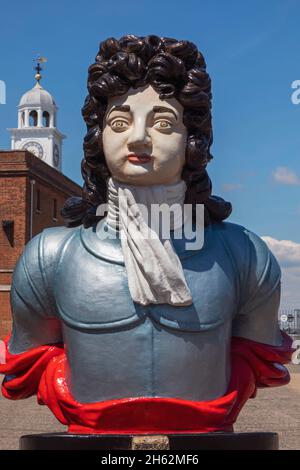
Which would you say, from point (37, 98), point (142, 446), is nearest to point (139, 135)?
point (142, 446)

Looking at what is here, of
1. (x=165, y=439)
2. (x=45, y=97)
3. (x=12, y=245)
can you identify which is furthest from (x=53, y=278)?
(x=45, y=97)

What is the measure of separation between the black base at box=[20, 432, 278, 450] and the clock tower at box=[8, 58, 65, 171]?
146 ft

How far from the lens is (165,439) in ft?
10.9

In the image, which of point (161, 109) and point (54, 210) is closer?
point (161, 109)

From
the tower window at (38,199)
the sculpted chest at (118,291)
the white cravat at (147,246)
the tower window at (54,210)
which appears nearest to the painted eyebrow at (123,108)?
the white cravat at (147,246)

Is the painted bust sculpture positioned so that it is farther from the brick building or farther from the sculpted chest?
the brick building

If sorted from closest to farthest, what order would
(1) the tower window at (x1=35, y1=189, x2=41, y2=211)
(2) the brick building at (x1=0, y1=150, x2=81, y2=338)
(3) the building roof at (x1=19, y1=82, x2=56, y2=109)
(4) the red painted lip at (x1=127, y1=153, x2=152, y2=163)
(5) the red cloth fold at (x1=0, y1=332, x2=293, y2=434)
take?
(5) the red cloth fold at (x1=0, y1=332, x2=293, y2=434) < (4) the red painted lip at (x1=127, y1=153, x2=152, y2=163) < (2) the brick building at (x1=0, y1=150, x2=81, y2=338) < (1) the tower window at (x1=35, y1=189, x2=41, y2=211) < (3) the building roof at (x1=19, y1=82, x2=56, y2=109)

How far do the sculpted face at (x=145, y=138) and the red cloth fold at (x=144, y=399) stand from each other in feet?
2.94

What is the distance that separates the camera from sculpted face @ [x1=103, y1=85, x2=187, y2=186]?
3.59 m

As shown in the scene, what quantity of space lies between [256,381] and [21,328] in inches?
45.9

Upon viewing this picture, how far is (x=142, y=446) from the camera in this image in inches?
131

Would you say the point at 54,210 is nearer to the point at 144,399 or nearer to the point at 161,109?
the point at 161,109

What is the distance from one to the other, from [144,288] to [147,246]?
0.19 metres

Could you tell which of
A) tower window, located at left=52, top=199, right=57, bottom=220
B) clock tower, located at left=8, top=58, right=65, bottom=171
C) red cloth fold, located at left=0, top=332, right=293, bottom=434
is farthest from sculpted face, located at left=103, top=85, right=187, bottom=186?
clock tower, located at left=8, top=58, right=65, bottom=171
